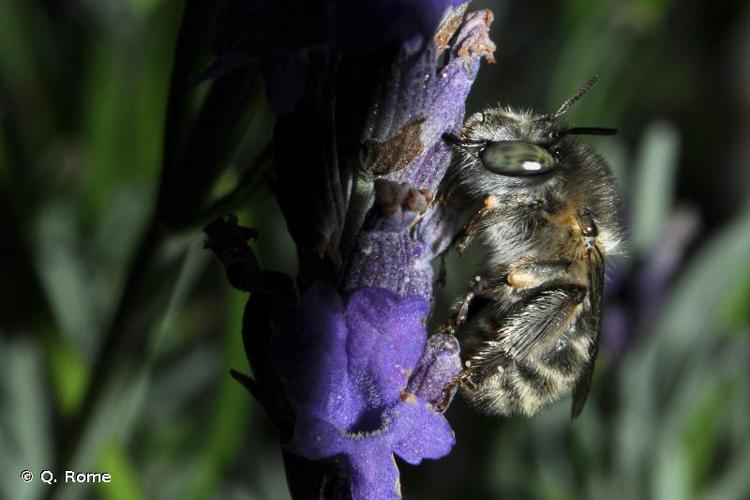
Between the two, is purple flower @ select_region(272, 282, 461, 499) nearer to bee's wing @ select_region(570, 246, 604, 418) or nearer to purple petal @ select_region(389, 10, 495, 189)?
purple petal @ select_region(389, 10, 495, 189)

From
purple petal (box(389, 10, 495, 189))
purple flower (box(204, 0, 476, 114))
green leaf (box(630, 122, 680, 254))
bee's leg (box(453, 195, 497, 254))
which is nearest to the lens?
purple flower (box(204, 0, 476, 114))

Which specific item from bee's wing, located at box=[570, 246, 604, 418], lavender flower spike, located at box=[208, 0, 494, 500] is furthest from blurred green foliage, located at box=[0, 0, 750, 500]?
lavender flower spike, located at box=[208, 0, 494, 500]

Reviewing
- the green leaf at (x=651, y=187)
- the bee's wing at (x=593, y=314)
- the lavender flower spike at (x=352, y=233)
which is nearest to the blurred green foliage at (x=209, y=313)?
the green leaf at (x=651, y=187)

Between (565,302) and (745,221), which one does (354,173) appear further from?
(745,221)

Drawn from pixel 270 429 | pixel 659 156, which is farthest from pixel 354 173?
pixel 270 429

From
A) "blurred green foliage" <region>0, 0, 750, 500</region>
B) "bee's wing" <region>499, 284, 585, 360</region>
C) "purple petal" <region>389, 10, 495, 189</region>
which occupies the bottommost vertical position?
"blurred green foliage" <region>0, 0, 750, 500</region>

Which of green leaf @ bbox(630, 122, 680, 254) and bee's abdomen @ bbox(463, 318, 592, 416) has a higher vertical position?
bee's abdomen @ bbox(463, 318, 592, 416)

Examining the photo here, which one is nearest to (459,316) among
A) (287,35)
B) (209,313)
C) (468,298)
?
(468,298)

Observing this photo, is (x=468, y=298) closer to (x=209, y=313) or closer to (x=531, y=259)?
(x=531, y=259)
